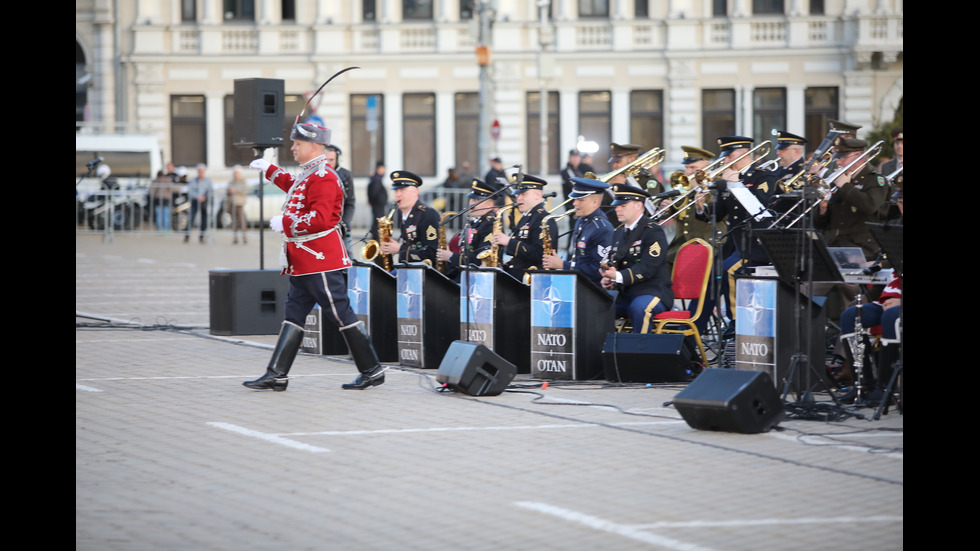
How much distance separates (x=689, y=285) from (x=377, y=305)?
274 cm

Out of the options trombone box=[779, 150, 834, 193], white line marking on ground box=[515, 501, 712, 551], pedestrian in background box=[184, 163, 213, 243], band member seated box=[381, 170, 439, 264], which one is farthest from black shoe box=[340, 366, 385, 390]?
pedestrian in background box=[184, 163, 213, 243]

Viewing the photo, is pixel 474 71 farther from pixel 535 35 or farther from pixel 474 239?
pixel 474 239

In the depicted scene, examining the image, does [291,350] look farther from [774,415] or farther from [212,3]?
[212,3]


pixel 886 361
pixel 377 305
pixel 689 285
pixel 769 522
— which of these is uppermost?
pixel 689 285

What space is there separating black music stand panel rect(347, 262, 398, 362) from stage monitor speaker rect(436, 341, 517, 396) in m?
2.19

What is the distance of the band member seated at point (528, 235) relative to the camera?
1259 centimetres

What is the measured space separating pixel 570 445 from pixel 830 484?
1707mm

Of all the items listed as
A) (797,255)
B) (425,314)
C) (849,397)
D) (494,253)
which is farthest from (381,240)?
(849,397)

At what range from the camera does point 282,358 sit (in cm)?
1061

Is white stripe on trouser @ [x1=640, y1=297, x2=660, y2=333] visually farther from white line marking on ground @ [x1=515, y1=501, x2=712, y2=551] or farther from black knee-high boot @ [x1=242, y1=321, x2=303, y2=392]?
white line marking on ground @ [x1=515, y1=501, x2=712, y2=551]

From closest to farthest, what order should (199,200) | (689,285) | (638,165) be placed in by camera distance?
→ (689,285) → (638,165) → (199,200)

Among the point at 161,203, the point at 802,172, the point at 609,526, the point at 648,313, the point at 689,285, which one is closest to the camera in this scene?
the point at 609,526

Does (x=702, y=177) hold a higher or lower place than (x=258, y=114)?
lower
